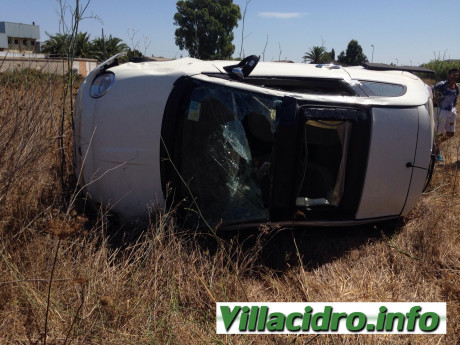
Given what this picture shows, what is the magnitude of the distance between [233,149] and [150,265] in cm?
120

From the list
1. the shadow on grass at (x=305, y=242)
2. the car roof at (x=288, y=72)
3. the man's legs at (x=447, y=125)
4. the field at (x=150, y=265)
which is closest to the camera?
the field at (x=150, y=265)

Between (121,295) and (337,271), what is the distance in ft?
5.48

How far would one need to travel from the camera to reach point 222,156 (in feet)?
12.8

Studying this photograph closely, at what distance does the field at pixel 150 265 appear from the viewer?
8.84 feet

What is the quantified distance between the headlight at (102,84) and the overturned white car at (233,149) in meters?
0.01

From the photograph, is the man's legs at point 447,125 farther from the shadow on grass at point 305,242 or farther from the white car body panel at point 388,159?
the white car body panel at point 388,159

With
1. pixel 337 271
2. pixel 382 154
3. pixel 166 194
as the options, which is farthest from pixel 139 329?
pixel 382 154

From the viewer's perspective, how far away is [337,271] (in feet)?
11.9

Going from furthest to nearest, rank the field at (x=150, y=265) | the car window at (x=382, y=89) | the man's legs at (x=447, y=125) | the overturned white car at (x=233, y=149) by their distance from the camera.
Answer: the man's legs at (x=447, y=125) < the car window at (x=382, y=89) < the overturned white car at (x=233, y=149) < the field at (x=150, y=265)

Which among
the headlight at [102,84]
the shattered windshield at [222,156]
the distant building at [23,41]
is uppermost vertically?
the distant building at [23,41]

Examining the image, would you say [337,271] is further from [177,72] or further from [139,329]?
[177,72]

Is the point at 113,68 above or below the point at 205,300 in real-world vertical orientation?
above

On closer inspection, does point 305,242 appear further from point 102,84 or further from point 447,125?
point 447,125

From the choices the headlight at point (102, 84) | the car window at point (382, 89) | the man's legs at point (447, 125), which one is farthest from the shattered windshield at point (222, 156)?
the man's legs at point (447, 125)
